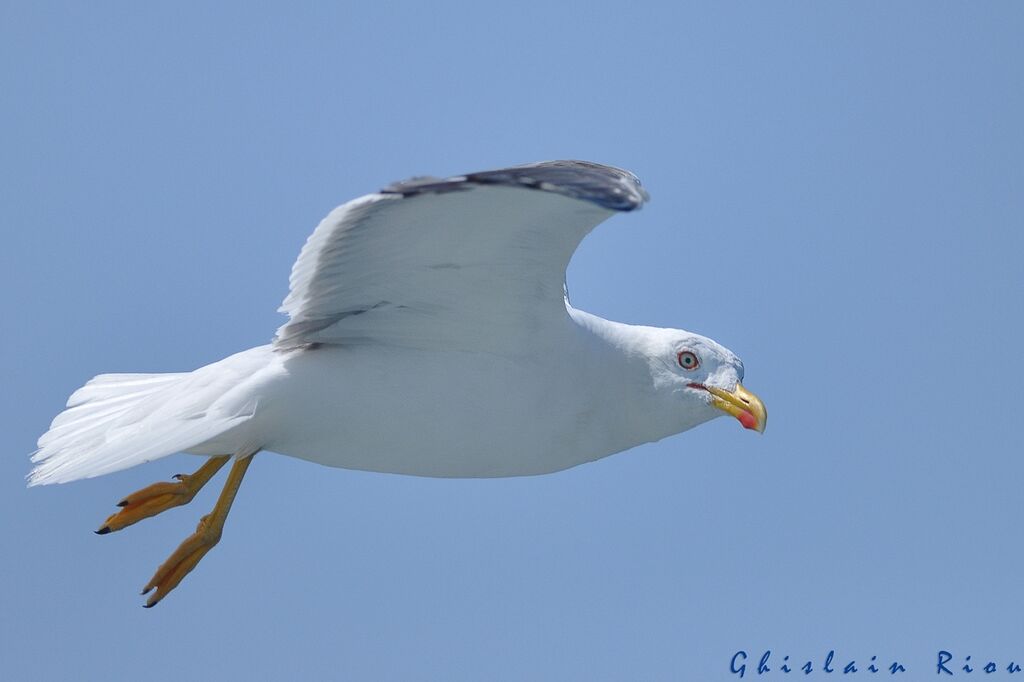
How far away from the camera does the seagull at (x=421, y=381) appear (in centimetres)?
659

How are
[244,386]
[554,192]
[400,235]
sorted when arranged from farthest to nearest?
[244,386] < [400,235] < [554,192]

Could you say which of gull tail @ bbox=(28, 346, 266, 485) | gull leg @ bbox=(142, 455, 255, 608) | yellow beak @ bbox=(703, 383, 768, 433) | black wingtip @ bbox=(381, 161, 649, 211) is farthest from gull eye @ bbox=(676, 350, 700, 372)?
gull leg @ bbox=(142, 455, 255, 608)

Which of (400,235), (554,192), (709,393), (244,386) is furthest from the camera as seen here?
(709,393)

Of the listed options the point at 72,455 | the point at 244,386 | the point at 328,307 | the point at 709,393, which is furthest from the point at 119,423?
the point at 709,393

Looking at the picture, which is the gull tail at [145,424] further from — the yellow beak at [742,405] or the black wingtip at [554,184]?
the yellow beak at [742,405]

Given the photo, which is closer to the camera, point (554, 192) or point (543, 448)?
point (554, 192)

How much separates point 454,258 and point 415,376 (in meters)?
0.64

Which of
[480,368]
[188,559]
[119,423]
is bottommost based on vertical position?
[188,559]

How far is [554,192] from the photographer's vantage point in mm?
5945

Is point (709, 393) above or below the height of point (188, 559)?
above

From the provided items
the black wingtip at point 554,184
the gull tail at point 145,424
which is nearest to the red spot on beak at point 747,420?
the black wingtip at point 554,184

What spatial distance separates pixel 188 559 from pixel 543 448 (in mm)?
1739

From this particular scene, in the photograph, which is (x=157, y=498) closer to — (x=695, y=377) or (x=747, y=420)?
(x=695, y=377)

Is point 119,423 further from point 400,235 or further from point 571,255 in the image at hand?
point 571,255
